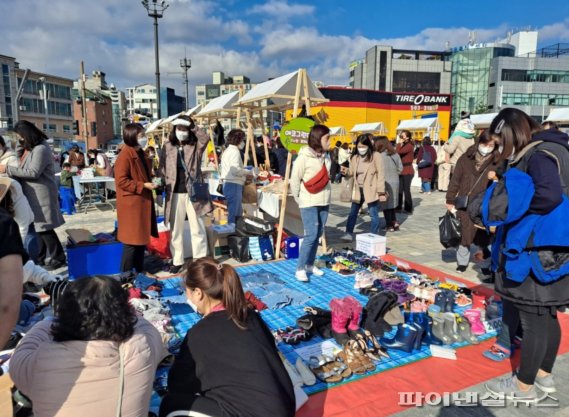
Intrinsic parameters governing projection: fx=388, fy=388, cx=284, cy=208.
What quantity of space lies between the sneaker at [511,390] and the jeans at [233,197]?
461 centimetres

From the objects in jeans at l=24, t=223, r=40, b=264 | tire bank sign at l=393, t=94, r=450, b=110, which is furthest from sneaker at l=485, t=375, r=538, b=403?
tire bank sign at l=393, t=94, r=450, b=110

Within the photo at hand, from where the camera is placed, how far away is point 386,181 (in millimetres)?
7547

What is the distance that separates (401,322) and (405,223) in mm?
5403

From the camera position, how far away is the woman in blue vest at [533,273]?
2.20 meters

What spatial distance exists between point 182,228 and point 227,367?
142 inches

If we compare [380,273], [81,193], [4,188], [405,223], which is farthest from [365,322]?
[81,193]

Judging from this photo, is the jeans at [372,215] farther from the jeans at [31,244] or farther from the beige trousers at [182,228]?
the jeans at [31,244]

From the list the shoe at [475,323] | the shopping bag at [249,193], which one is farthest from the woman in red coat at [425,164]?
the shoe at [475,323]

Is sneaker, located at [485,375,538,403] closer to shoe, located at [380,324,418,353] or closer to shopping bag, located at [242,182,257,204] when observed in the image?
shoe, located at [380,324,418,353]

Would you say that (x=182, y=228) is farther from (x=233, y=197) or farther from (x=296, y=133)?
(x=296, y=133)

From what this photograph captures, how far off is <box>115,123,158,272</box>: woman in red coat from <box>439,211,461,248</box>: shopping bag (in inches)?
145

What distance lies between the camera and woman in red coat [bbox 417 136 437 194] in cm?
1284

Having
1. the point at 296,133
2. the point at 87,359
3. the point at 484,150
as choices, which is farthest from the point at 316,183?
the point at 87,359

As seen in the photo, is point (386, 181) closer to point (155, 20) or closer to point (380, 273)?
point (380, 273)
